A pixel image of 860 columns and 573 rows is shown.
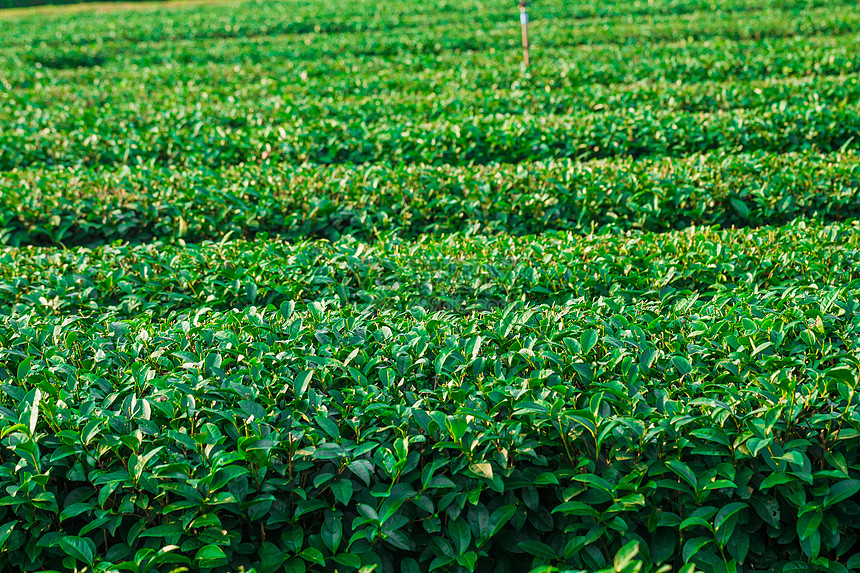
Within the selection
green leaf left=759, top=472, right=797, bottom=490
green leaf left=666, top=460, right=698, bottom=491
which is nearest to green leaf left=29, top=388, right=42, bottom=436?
green leaf left=666, top=460, right=698, bottom=491

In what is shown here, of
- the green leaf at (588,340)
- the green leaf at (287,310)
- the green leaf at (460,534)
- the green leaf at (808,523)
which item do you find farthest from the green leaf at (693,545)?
the green leaf at (287,310)

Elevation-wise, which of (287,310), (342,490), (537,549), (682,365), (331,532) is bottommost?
(537,549)

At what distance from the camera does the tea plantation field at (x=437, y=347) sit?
221 cm

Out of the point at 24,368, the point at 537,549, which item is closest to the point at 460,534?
the point at 537,549

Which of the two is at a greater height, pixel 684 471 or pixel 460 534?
pixel 684 471

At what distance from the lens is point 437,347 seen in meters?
2.89

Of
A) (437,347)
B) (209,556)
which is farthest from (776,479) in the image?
(209,556)

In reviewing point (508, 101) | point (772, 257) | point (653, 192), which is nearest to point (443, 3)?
point (508, 101)

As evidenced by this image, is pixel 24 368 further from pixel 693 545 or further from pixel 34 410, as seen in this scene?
pixel 693 545

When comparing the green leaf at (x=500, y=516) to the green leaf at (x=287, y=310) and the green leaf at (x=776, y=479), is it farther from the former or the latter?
the green leaf at (x=287, y=310)

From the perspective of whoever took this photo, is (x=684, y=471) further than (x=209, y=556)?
Yes

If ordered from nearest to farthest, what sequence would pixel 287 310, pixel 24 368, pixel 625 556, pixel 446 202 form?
1. pixel 625 556
2. pixel 24 368
3. pixel 287 310
4. pixel 446 202

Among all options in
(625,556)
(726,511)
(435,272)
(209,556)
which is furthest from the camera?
(435,272)

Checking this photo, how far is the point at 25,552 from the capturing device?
2.22 meters
